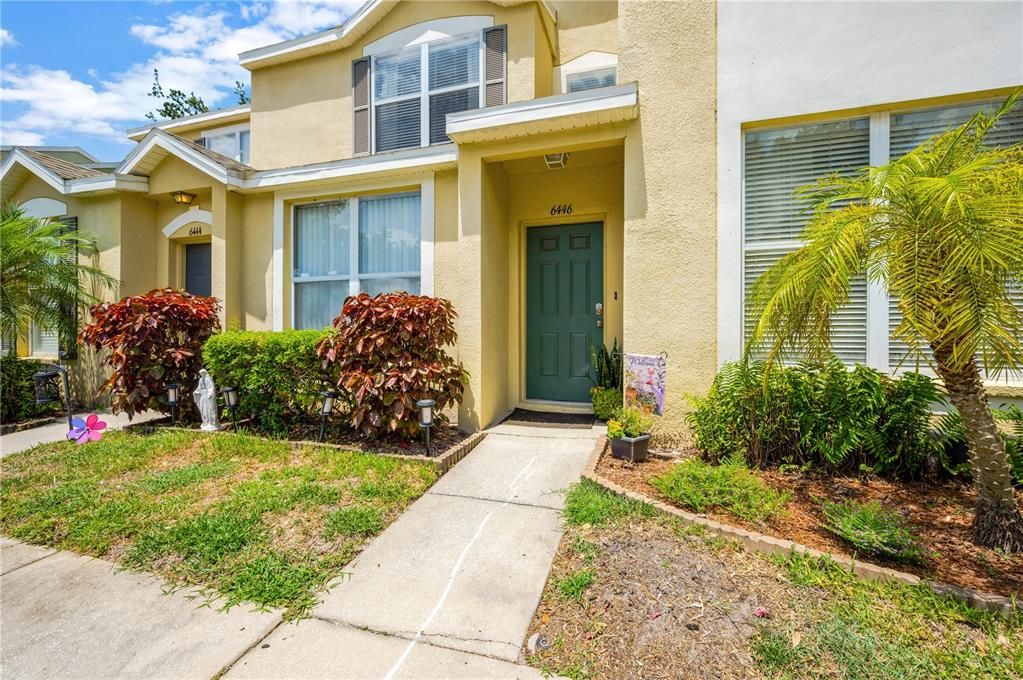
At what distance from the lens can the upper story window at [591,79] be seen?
688cm

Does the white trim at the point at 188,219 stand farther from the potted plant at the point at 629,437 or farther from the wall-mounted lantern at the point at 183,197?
the potted plant at the point at 629,437

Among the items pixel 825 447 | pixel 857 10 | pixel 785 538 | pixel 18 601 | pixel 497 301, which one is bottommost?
pixel 18 601

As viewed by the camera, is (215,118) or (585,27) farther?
(215,118)

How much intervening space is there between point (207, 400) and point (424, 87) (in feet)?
18.1

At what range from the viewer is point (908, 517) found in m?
3.23

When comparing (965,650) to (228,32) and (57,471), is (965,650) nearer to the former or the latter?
(57,471)

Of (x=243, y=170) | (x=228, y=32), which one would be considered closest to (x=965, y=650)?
(x=243, y=170)

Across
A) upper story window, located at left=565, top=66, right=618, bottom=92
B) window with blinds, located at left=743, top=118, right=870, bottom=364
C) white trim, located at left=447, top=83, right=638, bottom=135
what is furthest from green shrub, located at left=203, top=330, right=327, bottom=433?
upper story window, located at left=565, top=66, right=618, bottom=92

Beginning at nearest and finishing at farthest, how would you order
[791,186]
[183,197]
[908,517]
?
[908,517], [791,186], [183,197]

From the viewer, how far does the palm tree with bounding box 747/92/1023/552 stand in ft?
7.70

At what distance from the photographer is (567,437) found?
5262 mm

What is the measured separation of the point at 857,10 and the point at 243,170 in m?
7.97

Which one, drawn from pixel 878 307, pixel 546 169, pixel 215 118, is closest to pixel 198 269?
pixel 215 118

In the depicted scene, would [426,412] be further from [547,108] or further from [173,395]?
[173,395]
